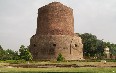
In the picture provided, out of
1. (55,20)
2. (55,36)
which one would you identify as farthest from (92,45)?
(55,36)

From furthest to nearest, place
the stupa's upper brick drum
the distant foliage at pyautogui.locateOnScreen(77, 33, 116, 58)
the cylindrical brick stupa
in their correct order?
1. the distant foliage at pyautogui.locateOnScreen(77, 33, 116, 58)
2. the stupa's upper brick drum
3. the cylindrical brick stupa

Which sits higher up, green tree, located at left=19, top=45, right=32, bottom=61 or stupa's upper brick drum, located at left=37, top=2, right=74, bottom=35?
stupa's upper brick drum, located at left=37, top=2, right=74, bottom=35

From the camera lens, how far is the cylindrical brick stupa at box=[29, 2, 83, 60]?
41.5m

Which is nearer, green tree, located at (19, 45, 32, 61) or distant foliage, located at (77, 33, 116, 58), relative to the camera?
green tree, located at (19, 45, 32, 61)

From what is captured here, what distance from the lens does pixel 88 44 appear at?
6975cm

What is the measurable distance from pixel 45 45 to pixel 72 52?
396 centimetres

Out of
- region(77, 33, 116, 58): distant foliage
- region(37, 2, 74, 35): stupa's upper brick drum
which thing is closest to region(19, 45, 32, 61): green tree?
region(37, 2, 74, 35): stupa's upper brick drum

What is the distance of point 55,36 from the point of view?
1672 inches

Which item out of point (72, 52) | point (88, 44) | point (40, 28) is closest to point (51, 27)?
point (40, 28)

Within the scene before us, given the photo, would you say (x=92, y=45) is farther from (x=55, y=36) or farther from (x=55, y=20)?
(x=55, y=36)

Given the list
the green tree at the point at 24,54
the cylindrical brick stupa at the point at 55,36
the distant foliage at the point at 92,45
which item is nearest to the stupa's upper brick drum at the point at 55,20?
the cylindrical brick stupa at the point at 55,36

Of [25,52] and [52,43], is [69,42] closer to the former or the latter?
[52,43]

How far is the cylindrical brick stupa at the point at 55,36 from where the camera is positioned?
41.5 m

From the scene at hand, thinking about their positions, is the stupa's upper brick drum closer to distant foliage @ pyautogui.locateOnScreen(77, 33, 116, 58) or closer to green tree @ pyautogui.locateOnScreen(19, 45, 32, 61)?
green tree @ pyautogui.locateOnScreen(19, 45, 32, 61)
